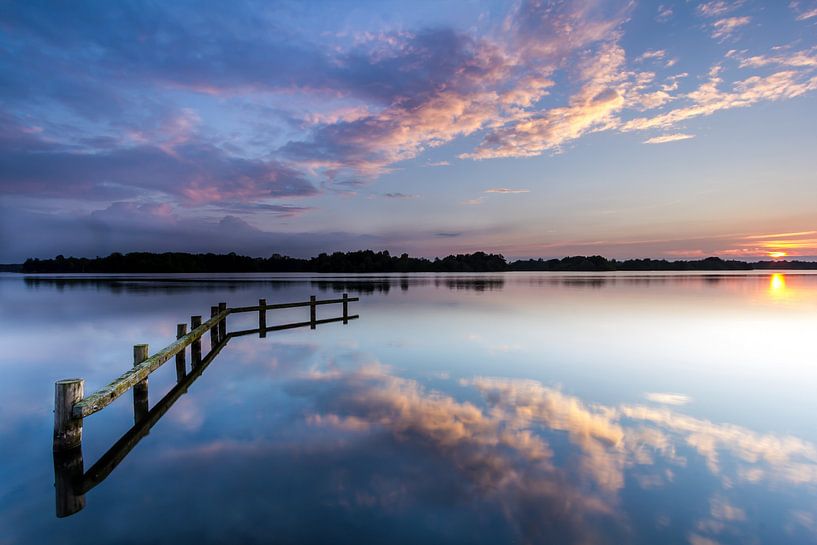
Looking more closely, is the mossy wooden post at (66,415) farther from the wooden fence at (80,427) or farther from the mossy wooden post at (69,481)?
the mossy wooden post at (69,481)

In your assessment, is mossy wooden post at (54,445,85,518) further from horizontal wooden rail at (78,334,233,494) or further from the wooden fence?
horizontal wooden rail at (78,334,233,494)

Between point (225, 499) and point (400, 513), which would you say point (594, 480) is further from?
point (225, 499)

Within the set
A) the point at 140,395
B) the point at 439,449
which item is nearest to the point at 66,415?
the point at 140,395

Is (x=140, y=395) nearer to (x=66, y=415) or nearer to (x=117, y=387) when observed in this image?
(x=117, y=387)

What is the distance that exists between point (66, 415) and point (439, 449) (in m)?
6.46

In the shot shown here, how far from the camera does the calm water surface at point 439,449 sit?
591 centimetres

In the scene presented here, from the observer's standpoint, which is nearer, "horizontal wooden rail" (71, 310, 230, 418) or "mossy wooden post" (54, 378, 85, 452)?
"mossy wooden post" (54, 378, 85, 452)

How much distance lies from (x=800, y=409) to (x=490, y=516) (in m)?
10.6

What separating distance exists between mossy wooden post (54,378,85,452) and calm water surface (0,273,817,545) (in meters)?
0.76

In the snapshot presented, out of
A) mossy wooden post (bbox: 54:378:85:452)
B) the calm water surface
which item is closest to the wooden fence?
mossy wooden post (bbox: 54:378:85:452)

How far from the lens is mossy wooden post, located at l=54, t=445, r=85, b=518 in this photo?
649cm

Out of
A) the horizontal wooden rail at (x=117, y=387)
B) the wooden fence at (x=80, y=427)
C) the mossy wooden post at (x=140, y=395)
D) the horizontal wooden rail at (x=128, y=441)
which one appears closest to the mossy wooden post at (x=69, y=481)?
the wooden fence at (x=80, y=427)

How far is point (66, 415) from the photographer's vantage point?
6934mm

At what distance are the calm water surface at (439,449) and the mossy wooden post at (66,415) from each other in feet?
2.49
